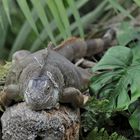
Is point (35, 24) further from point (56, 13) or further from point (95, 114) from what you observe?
point (95, 114)

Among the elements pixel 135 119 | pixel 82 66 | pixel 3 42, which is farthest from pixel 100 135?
pixel 3 42

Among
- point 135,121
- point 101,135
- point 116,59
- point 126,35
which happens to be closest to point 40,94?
point 101,135

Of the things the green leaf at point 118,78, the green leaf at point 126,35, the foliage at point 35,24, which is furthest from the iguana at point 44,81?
the foliage at point 35,24

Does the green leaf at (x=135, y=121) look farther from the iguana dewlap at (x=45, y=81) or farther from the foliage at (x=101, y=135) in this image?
the iguana dewlap at (x=45, y=81)

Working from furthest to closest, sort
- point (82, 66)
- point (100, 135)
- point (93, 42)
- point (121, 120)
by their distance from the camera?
point (93, 42)
point (82, 66)
point (121, 120)
point (100, 135)

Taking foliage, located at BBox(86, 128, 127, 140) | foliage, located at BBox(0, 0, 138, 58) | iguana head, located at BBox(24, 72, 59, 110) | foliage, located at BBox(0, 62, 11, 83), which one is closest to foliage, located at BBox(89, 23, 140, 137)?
foliage, located at BBox(86, 128, 127, 140)

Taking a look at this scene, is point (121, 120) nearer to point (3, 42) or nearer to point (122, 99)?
point (122, 99)
